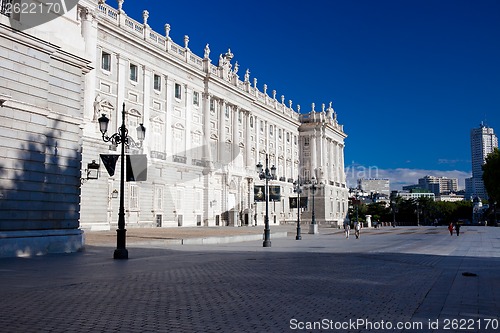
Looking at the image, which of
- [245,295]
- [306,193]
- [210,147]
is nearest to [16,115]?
[245,295]

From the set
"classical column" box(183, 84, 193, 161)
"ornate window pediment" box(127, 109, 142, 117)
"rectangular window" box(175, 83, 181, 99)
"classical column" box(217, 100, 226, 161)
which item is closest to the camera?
"ornate window pediment" box(127, 109, 142, 117)

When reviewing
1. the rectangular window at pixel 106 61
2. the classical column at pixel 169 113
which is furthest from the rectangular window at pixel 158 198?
the rectangular window at pixel 106 61

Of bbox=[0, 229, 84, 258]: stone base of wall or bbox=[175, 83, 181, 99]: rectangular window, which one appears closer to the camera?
bbox=[0, 229, 84, 258]: stone base of wall

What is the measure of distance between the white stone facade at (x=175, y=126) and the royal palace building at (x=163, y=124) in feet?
0.35

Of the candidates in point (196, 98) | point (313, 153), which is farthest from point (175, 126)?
point (313, 153)

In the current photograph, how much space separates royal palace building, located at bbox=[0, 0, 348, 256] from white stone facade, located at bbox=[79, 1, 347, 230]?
0.11 metres

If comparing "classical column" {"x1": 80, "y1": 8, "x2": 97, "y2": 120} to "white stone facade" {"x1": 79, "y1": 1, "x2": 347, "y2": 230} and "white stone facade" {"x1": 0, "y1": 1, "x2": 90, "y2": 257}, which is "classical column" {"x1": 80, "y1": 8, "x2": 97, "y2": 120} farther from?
"white stone facade" {"x1": 0, "y1": 1, "x2": 90, "y2": 257}

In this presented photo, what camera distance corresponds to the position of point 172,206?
50.6m

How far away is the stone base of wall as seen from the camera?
1659 centimetres

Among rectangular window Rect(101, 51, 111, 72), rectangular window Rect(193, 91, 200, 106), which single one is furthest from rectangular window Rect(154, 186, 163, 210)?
rectangular window Rect(193, 91, 200, 106)

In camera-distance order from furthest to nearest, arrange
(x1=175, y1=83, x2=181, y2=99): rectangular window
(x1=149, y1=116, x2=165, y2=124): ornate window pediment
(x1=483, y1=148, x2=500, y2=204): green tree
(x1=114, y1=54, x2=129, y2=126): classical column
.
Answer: (x1=483, y1=148, x2=500, y2=204): green tree → (x1=175, y1=83, x2=181, y2=99): rectangular window → (x1=149, y1=116, x2=165, y2=124): ornate window pediment → (x1=114, y1=54, x2=129, y2=126): classical column

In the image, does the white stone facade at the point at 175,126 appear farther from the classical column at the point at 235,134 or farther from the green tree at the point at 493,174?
the green tree at the point at 493,174

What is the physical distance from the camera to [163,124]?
166 ft

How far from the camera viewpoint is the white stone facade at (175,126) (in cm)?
4094
